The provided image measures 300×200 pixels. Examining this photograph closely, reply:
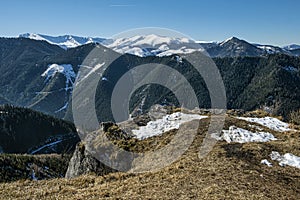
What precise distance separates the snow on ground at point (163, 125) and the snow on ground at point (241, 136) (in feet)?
18.8

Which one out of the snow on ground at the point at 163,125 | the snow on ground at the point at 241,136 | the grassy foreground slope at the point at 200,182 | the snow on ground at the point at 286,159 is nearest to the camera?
the grassy foreground slope at the point at 200,182

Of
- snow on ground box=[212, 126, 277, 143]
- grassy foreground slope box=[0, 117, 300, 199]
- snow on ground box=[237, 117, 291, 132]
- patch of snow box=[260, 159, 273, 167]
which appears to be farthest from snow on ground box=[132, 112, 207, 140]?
patch of snow box=[260, 159, 273, 167]

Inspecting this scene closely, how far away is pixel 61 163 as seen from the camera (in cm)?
12925

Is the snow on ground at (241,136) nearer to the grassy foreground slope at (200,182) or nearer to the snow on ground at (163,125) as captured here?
the grassy foreground slope at (200,182)

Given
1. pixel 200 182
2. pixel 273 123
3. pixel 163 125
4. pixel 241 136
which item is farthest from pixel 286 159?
pixel 163 125

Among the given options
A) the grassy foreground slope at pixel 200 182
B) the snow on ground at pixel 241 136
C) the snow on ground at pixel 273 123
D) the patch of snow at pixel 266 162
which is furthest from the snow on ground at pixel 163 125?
the patch of snow at pixel 266 162

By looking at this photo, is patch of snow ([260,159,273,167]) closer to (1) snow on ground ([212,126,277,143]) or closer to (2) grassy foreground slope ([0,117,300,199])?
(2) grassy foreground slope ([0,117,300,199])

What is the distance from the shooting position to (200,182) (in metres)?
23.7

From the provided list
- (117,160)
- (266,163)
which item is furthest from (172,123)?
(266,163)

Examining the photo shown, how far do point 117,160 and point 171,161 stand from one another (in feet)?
22.5

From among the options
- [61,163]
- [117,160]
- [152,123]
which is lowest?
[61,163]

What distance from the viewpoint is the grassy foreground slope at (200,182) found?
71.6ft

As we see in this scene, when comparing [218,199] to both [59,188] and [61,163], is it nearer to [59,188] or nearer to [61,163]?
[59,188]

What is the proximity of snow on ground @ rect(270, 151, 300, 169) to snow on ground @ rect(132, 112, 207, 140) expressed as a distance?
1226 cm
